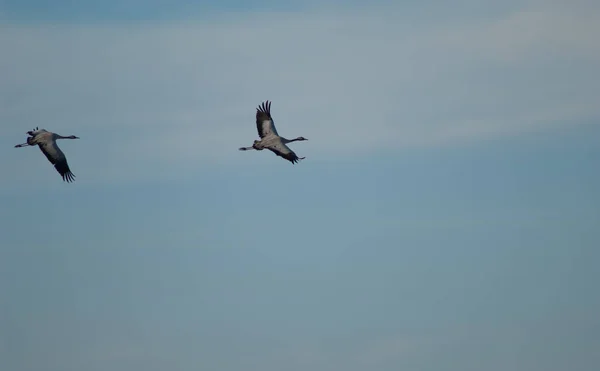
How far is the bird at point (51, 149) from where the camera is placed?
89625mm

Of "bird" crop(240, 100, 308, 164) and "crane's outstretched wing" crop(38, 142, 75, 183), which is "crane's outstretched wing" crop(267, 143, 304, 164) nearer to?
"bird" crop(240, 100, 308, 164)

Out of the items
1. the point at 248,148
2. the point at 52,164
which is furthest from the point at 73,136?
the point at 248,148

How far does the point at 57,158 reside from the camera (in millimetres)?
90250

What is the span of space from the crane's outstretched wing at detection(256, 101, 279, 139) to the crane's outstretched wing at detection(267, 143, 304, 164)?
101 cm

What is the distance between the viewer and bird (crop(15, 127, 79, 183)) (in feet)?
294

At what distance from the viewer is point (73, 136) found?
306ft

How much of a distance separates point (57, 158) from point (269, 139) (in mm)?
15188

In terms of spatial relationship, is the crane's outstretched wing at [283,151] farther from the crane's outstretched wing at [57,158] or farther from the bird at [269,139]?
the crane's outstretched wing at [57,158]

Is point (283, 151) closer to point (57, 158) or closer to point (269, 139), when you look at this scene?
point (269, 139)

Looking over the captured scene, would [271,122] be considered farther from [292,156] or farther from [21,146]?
[21,146]

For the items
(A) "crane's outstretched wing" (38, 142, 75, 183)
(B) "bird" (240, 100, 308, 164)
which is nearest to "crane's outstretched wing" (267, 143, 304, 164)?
(B) "bird" (240, 100, 308, 164)

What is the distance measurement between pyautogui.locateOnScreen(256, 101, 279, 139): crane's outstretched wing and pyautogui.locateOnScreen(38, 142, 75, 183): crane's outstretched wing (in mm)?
13805

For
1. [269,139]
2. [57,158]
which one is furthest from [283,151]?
[57,158]

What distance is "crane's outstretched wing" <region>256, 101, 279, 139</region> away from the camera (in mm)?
89188
